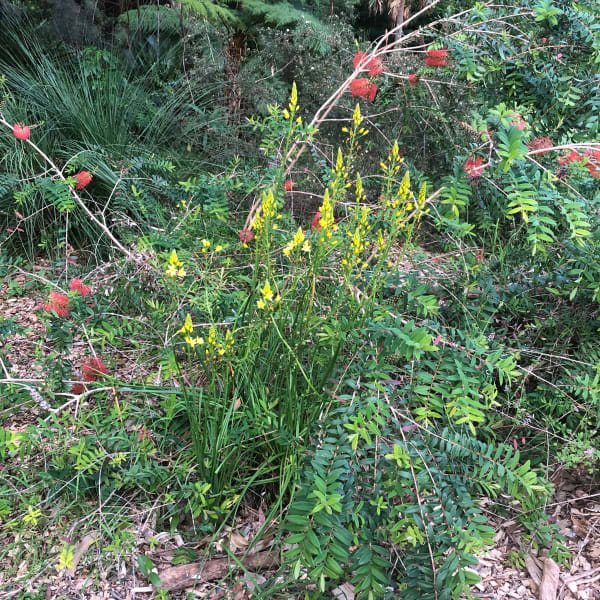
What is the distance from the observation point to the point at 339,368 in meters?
1.72

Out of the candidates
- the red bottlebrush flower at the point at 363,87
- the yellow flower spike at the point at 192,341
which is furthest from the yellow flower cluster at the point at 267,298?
the red bottlebrush flower at the point at 363,87

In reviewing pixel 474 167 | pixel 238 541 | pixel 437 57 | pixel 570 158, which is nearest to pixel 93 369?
pixel 238 541

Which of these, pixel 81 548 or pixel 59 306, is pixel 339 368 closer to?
pixel 81 548

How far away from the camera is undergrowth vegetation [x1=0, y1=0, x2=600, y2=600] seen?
4.65 feet

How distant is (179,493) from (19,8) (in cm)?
449

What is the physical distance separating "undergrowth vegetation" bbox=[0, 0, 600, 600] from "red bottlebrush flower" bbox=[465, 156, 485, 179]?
44 millimetres

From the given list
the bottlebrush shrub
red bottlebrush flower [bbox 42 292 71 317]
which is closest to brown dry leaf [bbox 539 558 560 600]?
the bottlebrush shrub

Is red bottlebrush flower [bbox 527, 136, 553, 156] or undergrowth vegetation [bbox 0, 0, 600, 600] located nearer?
undergrowth vegetation [bbox 0, 0, 600, 600]

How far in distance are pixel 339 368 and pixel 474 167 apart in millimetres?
939

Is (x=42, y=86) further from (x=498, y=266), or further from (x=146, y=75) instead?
(x=498, y=266)

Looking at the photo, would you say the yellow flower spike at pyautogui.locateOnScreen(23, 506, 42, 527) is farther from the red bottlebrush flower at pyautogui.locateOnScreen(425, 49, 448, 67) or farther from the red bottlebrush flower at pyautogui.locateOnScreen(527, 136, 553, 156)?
the red bottlebrush flower at pyautogui.locateOnScreen(425, 49, 448, 67)

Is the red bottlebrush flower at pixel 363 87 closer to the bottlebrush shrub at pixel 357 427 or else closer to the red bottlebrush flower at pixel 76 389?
the bottlebrush shrub at pixel 357 427

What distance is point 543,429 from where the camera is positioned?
184 centimetres

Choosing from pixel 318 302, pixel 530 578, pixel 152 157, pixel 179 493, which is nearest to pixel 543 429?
pixel 530 578
